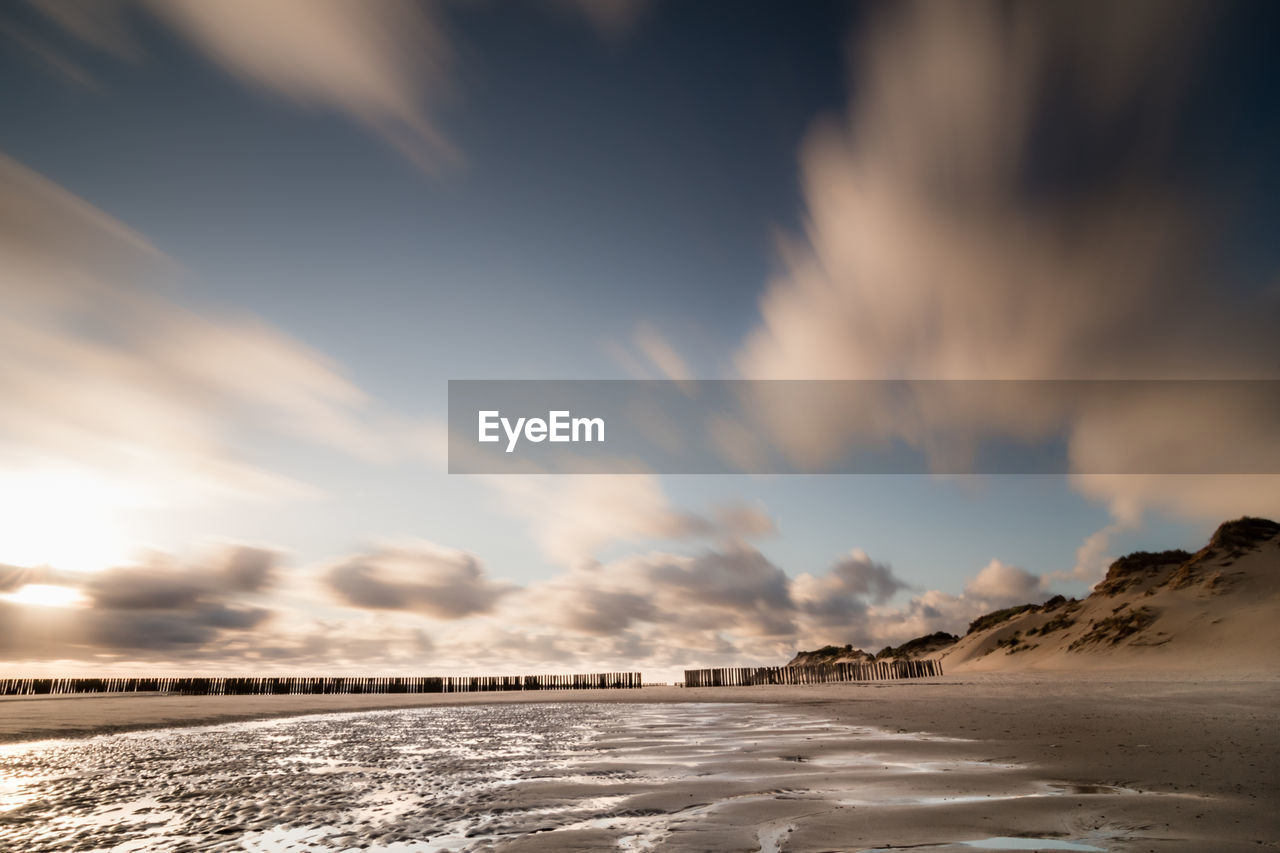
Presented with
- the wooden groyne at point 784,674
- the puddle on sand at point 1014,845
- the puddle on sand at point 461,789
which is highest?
the puddle on sand at point 1014,845

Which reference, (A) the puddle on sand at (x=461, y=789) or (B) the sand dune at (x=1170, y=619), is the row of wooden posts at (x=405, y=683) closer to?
(B) the sand dune at (x=1170, y=619)

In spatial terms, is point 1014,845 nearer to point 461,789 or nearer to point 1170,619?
point 461,789

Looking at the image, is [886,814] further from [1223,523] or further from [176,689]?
[176,689]

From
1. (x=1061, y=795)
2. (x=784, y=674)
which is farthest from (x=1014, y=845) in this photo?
(x=784, y=674)

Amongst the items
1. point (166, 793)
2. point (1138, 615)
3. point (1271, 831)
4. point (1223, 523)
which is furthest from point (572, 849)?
point (1223, 523)

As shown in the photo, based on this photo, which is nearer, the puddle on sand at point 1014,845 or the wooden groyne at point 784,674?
the puddle on sand at point 1014,845

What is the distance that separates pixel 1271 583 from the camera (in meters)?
46.6

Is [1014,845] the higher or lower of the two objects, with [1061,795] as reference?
higher

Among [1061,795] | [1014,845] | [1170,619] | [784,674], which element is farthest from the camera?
[784,674]

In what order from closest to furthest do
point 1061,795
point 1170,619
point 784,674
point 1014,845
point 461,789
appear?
1. point 1014,845
2. point 1061,795
3. point 461,789
4. point 1170,619
5. point 784,674

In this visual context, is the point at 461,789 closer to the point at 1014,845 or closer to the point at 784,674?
the point at 1014,845

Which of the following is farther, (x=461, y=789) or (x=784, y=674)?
(x=784, y=674)

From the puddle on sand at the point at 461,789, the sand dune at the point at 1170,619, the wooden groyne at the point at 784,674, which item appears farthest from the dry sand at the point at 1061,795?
the wooden groyne at the point at 784,674

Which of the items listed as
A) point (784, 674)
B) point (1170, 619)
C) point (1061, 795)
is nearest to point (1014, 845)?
point (1061, 795)
